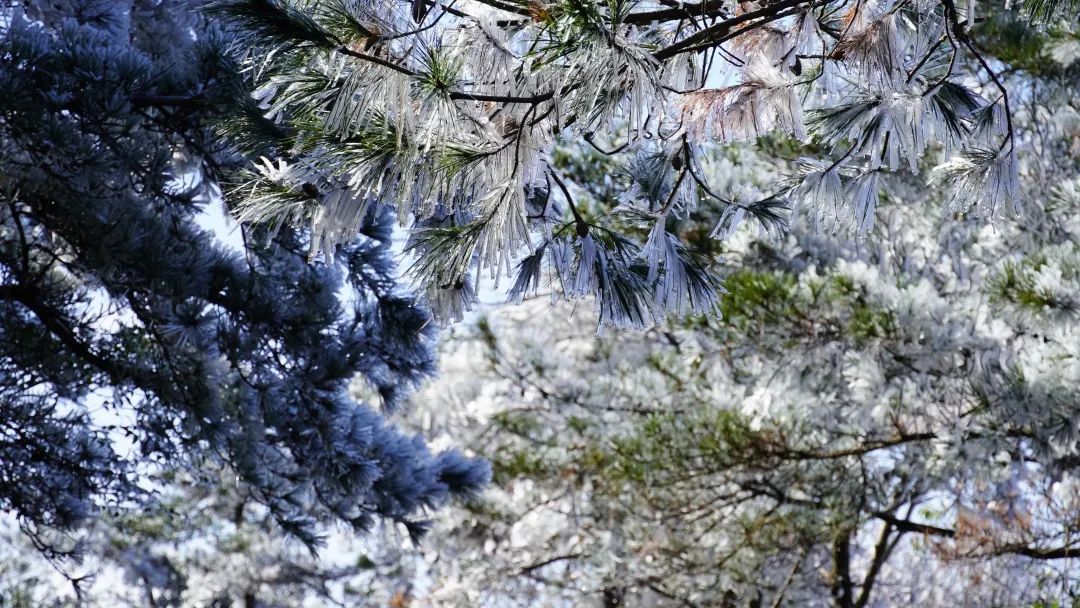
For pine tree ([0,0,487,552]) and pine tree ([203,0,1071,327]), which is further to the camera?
pine tree ([0,0,487,552])

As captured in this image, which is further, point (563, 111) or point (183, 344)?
point (183, 344)

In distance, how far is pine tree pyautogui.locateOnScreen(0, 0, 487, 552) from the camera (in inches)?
116

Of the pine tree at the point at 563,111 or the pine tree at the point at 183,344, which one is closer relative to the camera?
the pine tree at the point at 563,111

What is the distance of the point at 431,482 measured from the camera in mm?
3514

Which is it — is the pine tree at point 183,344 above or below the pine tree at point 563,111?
above

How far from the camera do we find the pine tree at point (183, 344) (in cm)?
295

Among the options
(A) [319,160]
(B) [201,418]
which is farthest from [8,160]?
(A) [319,160]

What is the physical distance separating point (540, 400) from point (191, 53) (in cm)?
387

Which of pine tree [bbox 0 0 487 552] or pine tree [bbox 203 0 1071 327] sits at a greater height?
pine tree [bbox 0 0 487 552]

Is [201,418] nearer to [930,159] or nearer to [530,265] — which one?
[530,265]

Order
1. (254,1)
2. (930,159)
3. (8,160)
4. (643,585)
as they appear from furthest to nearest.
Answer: (643,585) < (930,159) < (8,160) < (254,1)

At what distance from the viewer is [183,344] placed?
10.2 feet

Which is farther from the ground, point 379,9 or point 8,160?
point 8,160

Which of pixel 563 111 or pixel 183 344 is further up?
pixel 183 344
